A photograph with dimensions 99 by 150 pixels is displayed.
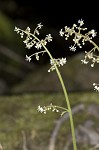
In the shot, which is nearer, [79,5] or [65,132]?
[65,132]

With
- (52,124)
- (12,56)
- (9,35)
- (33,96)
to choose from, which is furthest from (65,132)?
(9,35)

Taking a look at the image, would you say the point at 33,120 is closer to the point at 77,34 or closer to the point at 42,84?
the point at 77,34

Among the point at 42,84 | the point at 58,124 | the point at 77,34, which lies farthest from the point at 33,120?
the point at 42,84

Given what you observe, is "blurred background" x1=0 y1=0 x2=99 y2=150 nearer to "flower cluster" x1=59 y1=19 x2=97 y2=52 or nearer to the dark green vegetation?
the dark green vegetation

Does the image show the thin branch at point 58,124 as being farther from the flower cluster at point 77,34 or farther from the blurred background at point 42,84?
the flower cluster at point 77,34

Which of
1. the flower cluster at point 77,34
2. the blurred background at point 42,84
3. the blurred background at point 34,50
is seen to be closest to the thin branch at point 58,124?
the blurred background at point 42,84

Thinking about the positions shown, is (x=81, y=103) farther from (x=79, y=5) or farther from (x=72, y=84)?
(x=79, y=5)
